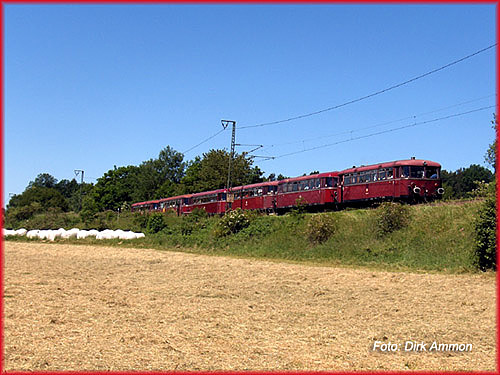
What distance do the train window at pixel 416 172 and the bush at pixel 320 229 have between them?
6653mm

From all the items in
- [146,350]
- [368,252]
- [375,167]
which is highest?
[375,167]

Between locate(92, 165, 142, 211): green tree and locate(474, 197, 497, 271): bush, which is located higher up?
locate(92, 165, 142, 211): green tree

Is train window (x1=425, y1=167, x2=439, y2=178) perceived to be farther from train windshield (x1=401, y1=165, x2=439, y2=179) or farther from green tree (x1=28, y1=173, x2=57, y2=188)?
green tree (x1=28, y1=173, x2=57, y2=188)

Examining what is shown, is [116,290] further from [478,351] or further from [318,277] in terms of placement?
[478,351]

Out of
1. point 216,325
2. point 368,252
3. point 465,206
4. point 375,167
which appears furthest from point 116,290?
point 375,167

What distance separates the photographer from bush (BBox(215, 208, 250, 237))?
48.0 metres

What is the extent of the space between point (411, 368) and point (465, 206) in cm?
2529

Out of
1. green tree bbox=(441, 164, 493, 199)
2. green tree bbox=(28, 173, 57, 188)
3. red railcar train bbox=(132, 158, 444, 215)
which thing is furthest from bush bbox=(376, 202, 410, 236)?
green tree bbox=(28, 173, 57, 188)

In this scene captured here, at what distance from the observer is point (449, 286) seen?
71.4ft

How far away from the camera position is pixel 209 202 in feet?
211

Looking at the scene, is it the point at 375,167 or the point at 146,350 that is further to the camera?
the point at 375,167

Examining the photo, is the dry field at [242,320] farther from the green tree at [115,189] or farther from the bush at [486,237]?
the green tree at [115,189]

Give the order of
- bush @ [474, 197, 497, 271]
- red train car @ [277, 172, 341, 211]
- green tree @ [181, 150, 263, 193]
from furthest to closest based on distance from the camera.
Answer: green tree @ [181, 150, 263, 193], red train car @ [277, 172, 341, 211], bush @ [474, 197, 497, 271]

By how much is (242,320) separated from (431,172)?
28637 millimetres
